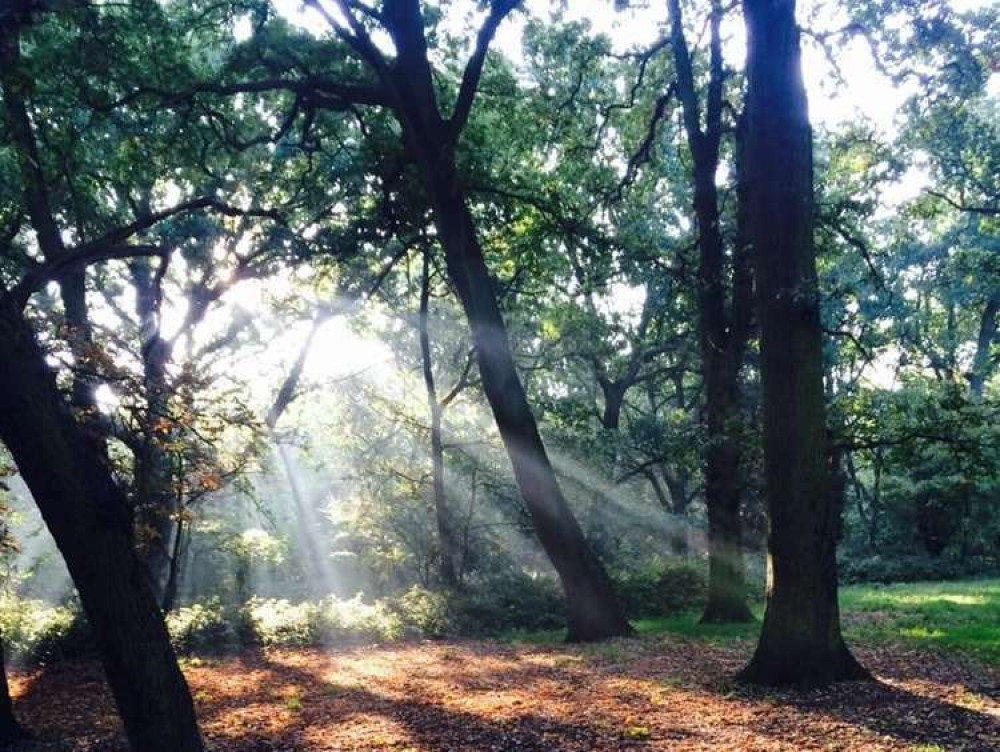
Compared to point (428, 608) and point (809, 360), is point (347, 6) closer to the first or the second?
point (809, 360)

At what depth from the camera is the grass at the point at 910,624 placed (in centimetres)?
971

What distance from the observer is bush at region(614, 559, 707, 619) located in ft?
55.5

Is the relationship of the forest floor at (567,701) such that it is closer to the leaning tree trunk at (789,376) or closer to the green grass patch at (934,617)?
the green grass patch at (934,617)

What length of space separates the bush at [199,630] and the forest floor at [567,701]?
1371 millimetres

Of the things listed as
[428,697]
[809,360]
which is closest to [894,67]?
[809,360]

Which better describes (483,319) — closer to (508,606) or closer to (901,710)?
(508,606)

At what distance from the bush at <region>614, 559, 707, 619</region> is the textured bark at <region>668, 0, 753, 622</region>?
3216 mm

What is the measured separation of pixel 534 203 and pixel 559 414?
6396 millimetres

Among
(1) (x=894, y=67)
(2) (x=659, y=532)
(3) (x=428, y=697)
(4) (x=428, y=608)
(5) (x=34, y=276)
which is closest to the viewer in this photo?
(5) (x=34, y=276)

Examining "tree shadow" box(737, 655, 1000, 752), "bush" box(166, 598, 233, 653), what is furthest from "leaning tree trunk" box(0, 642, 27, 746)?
"tree shadow" box(737, 655, 1000, 752)

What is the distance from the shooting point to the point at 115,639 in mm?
4672

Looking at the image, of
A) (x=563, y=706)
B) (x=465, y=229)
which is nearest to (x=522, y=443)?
(x=465, y=229)

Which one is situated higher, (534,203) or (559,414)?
(534,203)

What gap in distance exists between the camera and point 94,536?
15.2ft
